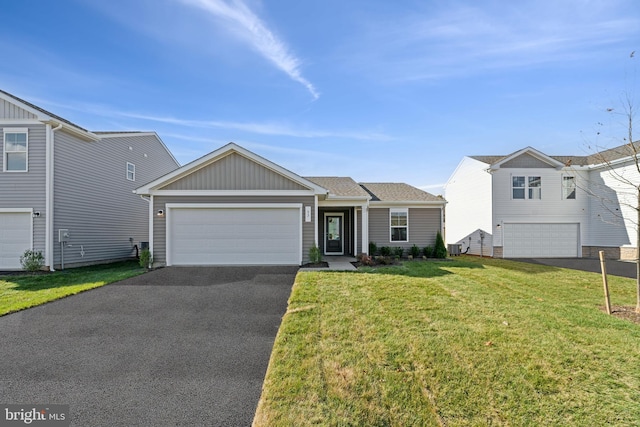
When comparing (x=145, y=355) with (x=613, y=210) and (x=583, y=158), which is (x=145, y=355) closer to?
(x=613, y=210)

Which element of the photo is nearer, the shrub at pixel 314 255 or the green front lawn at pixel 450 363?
the green front lawn at pixel 450 363

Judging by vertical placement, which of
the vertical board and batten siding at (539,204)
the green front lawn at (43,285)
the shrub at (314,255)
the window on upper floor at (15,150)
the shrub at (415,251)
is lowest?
the green front lawn at (43,285)

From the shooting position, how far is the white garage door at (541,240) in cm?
1697

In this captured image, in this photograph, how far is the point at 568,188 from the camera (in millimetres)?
17250

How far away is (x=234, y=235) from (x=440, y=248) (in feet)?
33.3

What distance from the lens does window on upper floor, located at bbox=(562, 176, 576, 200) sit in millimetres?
17203

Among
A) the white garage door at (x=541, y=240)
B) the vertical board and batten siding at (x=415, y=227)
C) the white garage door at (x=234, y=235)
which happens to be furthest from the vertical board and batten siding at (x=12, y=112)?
the white garage door at (x=541, y=240)

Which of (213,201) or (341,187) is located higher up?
(341,187)

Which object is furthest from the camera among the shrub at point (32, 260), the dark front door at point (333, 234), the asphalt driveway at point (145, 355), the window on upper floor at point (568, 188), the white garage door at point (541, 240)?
the window on upper floor at point (568, 188)

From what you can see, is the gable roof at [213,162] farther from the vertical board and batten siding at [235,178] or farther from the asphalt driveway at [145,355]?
the asphalt driveway at [145,355]

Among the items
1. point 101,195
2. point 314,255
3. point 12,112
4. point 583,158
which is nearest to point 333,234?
point 314,255

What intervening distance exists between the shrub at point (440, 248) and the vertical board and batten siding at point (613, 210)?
7.76m

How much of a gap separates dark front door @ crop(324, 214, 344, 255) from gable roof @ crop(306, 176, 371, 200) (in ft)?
5.26

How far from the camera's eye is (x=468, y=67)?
35.7ft
